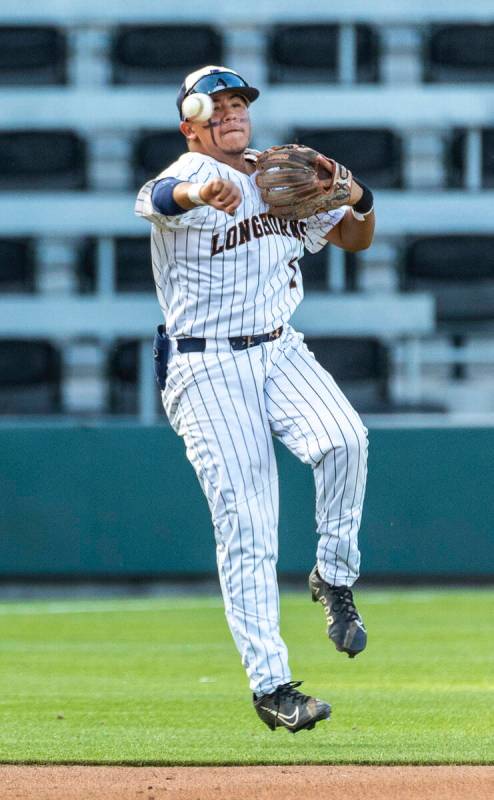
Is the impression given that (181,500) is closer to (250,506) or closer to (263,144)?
(250,506)

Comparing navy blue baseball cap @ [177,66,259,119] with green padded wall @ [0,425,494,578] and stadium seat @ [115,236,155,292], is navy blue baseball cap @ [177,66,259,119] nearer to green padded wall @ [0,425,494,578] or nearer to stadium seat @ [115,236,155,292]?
green padded wall @ [0,425,494,578]

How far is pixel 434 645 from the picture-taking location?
28.9 feet

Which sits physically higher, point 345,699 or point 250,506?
point 250,506

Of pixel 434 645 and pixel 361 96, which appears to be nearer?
pixel 434 645

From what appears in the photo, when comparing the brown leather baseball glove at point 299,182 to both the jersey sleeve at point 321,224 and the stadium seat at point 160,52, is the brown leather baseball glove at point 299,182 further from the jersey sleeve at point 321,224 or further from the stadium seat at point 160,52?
the stadium seat at point 160,52

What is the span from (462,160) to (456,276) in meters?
1.74

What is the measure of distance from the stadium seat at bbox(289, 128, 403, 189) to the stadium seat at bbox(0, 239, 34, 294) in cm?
409

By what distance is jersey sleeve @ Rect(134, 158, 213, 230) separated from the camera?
4445 millimetres

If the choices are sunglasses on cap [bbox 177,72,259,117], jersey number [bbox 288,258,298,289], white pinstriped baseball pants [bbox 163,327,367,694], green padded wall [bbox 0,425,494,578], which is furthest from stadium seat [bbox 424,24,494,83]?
white pinstriped baseball pants [bbox 163,327,367,694]

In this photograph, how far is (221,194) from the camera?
13.6 feet

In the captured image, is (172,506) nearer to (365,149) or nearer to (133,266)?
(365,149)

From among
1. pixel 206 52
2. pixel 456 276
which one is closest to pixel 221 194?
pixel 456 276

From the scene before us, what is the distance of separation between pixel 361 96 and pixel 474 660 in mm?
14162

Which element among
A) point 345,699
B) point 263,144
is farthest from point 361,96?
point 345,699
